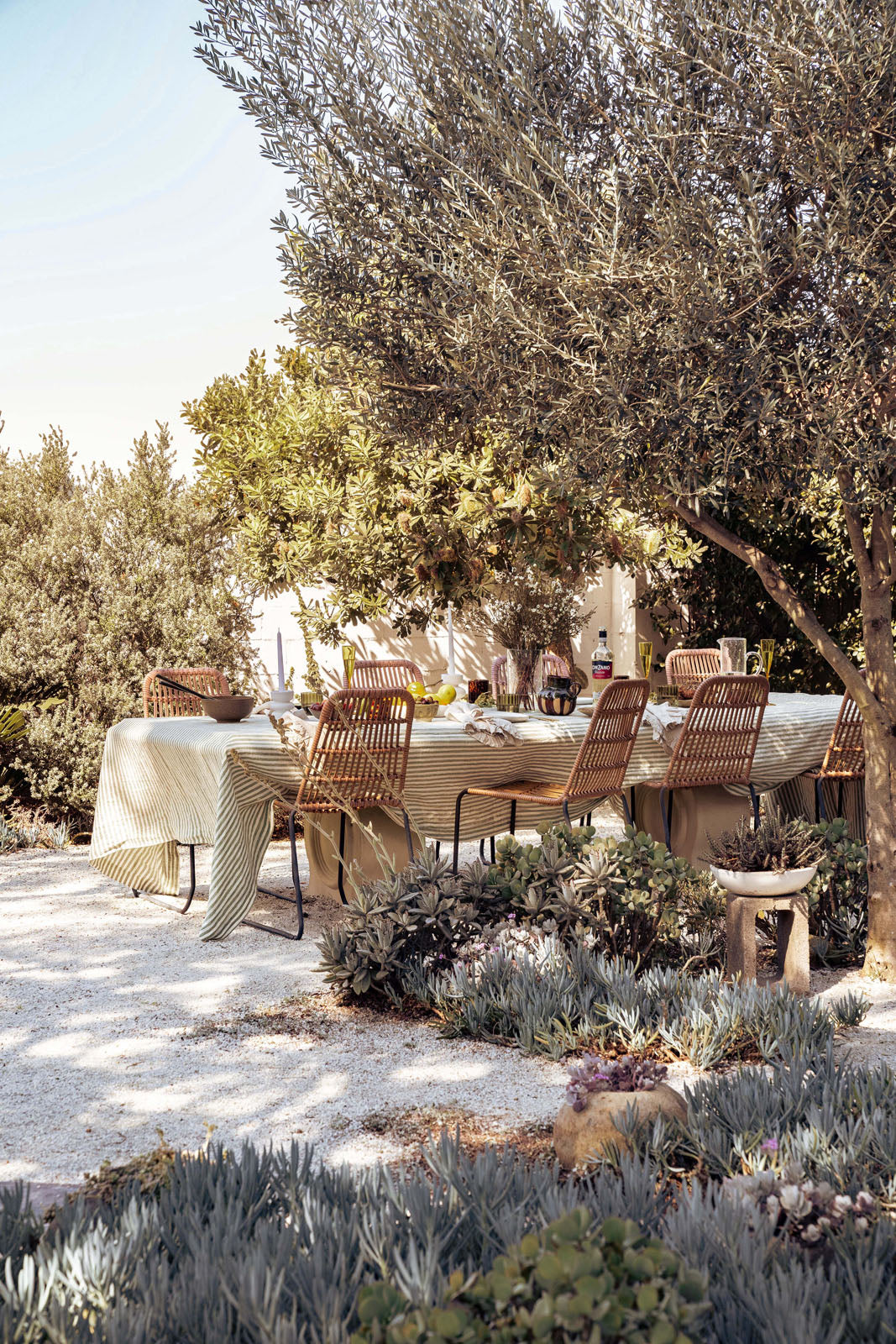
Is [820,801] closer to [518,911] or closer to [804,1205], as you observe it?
[518,911]

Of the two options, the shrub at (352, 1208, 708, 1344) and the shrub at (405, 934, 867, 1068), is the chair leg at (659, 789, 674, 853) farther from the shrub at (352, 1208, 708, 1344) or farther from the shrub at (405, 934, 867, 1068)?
the shrub at (352, 1208, 708, 1344)

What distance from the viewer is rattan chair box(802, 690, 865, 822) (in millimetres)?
5277

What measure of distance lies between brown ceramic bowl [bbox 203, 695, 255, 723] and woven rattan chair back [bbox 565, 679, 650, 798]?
5.24 feet

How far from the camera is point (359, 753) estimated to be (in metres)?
4.67

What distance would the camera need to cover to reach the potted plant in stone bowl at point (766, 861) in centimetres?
371

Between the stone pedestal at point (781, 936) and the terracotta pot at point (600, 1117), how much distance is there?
1365 millimetres

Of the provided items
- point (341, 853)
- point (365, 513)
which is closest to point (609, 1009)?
point (341, 853)

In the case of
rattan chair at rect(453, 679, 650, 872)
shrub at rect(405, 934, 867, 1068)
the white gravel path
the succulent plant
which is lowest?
the white gravel path

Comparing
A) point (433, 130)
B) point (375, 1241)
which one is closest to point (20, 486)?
point (433, 130)

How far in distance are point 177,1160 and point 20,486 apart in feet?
23.0

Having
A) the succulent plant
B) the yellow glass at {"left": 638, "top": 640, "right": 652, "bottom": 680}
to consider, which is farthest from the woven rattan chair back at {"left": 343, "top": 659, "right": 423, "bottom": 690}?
the succulent plant

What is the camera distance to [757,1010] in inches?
122

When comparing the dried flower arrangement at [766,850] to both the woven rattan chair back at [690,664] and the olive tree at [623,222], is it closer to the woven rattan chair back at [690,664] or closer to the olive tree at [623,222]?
the olive tree at [623,222]

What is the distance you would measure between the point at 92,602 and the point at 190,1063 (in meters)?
5.09
